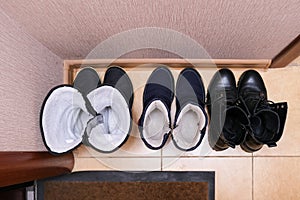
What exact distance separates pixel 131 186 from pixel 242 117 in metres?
0.55

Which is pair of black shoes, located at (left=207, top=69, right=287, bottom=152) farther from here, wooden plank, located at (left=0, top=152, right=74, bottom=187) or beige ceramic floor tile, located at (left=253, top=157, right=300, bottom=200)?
wooden plank, located at (left=0, top=152, right=74, bottom=187)

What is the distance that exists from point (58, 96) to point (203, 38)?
50 cm

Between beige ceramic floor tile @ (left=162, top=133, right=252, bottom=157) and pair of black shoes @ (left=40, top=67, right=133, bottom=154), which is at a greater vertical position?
pair of black shoes @ (left=40, top=67, right=133, bottom=154)

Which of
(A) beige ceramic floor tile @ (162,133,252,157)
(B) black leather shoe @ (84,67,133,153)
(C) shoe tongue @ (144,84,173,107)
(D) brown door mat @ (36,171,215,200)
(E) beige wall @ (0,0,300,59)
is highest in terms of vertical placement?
(E) beige wall @ (0,0,300,59)

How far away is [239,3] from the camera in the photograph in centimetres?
92

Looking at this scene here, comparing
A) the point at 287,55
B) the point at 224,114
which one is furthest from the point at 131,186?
the point at 287,55

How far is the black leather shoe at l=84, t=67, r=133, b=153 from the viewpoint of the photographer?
4.43 feet

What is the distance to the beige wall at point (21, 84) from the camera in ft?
3.37

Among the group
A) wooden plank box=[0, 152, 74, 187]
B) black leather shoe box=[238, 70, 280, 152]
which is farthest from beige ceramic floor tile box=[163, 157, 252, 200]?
wooden plank box=[0, 152, 74, 187]

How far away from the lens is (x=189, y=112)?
4.71 ft

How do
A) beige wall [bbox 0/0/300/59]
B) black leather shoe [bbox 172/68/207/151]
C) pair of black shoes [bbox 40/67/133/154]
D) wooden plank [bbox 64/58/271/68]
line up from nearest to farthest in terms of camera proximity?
beige wall [bbox 0/0/300/59] → pair of black shoes [bbox 40/67/133/154] → black leather shoe [bbox 172/68/207/151] → wooden plank [bbox 64/58/271/68]

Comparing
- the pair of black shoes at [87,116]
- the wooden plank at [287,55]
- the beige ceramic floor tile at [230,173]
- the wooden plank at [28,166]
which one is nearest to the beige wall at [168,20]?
the wooden plank at [287,55]

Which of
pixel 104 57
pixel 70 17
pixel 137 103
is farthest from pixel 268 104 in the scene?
pixel 70 17

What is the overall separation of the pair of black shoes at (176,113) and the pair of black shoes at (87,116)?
81 millimetres
